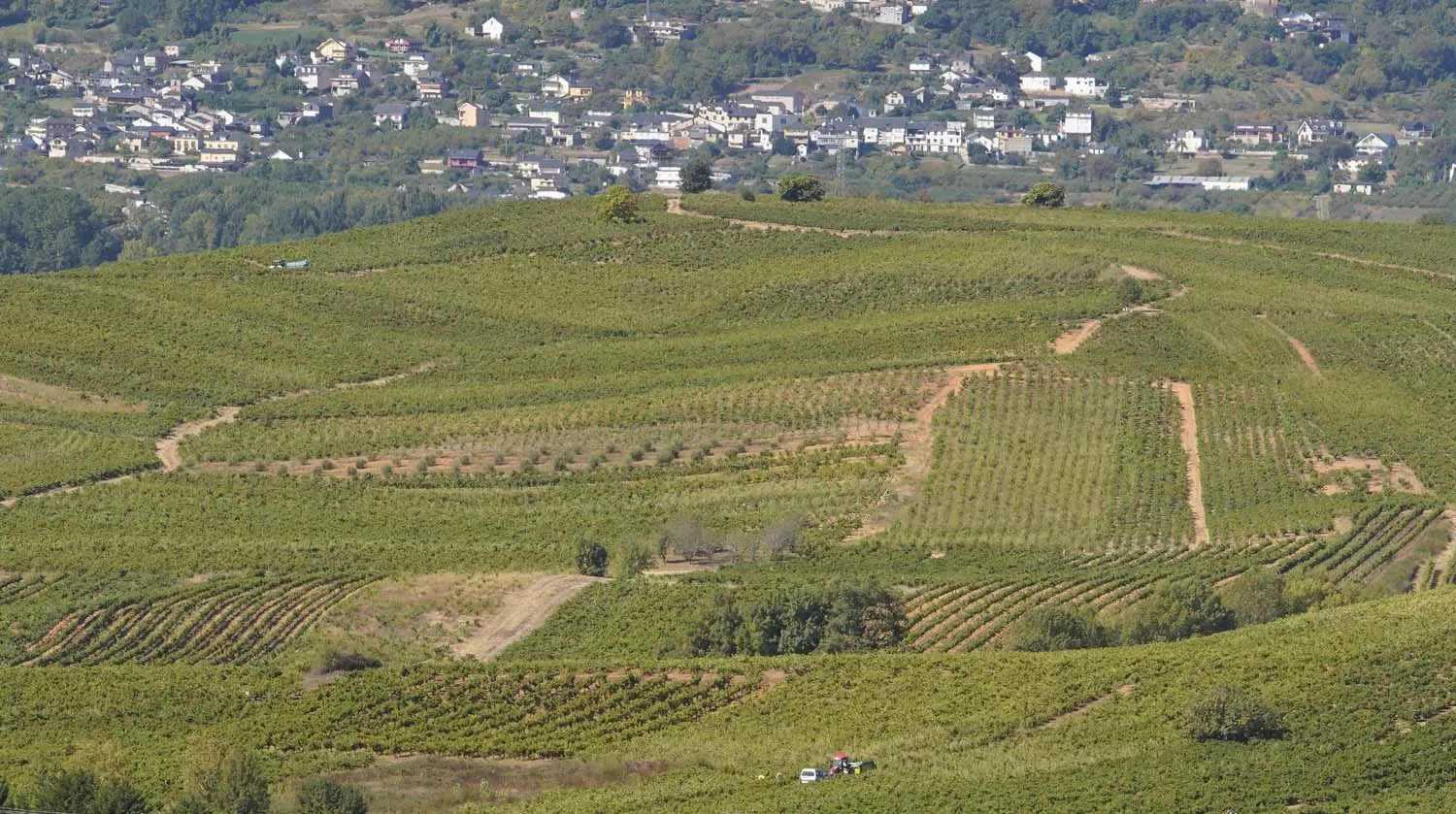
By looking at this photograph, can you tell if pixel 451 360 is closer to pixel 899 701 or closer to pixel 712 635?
pixel 712 635

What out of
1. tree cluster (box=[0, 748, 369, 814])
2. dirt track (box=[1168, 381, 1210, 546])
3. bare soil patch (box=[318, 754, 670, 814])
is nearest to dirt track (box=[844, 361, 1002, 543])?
dirt track (box=[1168, 381, 1210, 546])

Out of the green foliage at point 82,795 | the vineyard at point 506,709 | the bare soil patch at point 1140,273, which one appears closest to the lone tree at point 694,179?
the bare soil patch at point 1140,273

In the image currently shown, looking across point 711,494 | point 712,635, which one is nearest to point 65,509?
point 711,494


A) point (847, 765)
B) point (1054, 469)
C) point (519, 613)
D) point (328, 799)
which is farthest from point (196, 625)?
point (1054, 469)

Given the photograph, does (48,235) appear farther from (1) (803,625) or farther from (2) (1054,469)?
(1) (803,625)

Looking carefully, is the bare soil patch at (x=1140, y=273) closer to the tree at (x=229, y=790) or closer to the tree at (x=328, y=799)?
the tree at (x=328, y=799)
